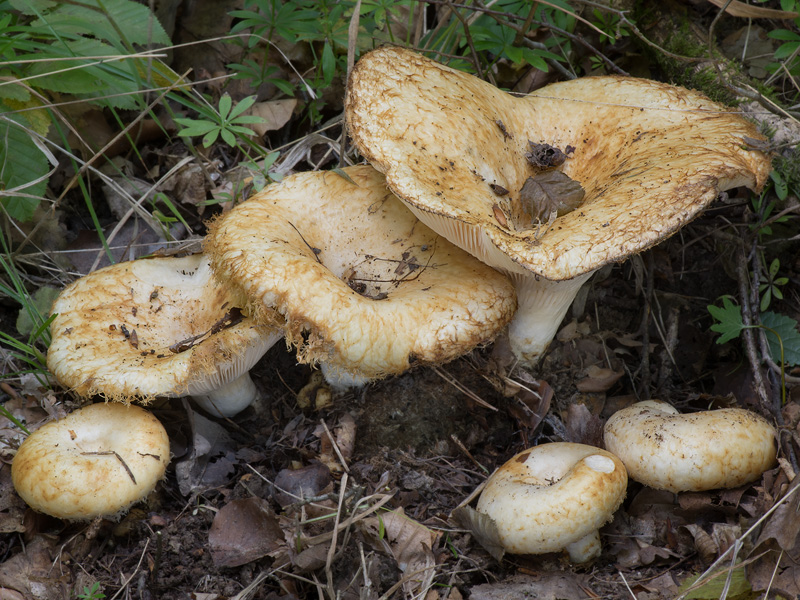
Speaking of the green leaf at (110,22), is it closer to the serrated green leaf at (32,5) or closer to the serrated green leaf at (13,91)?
the serrated green leaf at (32,5)

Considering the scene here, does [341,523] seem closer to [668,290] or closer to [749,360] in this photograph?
[749,360]

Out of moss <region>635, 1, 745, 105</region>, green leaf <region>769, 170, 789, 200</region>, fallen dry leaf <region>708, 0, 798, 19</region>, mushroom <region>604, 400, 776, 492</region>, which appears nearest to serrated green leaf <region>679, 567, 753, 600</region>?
mushroom <region>604, 400, 776, 492</region>

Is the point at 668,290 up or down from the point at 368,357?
down

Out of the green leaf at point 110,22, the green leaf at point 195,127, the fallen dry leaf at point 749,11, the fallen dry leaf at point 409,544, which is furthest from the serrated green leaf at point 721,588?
the green leaf at point 110,22

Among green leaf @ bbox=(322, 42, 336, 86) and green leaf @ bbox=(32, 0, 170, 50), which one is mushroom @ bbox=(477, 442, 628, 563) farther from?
green leaf @ bbox=(32, 0, 170, 50)

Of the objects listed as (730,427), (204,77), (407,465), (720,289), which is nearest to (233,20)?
(204,77)
